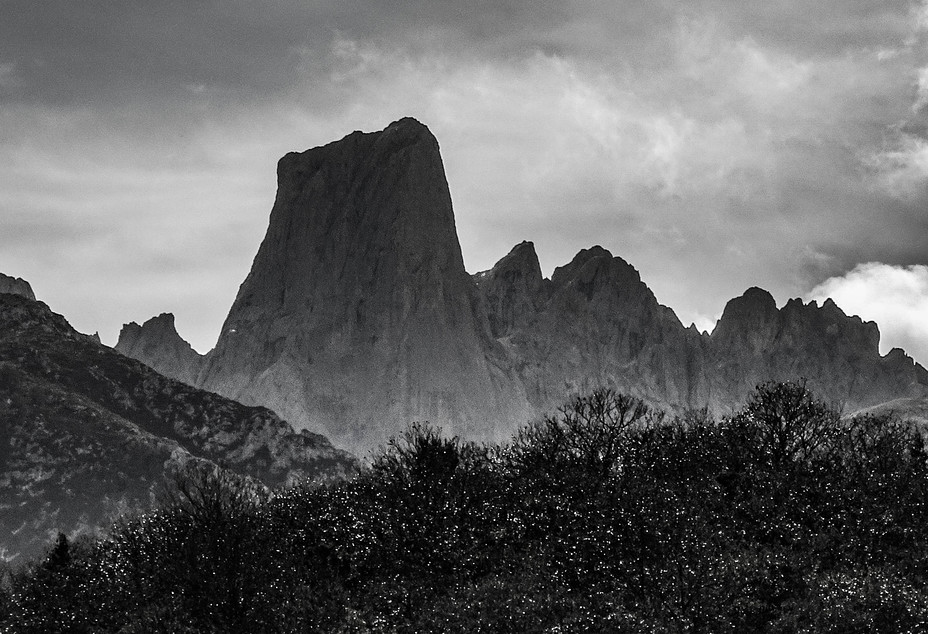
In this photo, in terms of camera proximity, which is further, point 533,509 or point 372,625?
point 533,509

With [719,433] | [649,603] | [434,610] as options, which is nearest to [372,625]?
[434,610]

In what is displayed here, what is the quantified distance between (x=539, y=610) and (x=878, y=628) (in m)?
16.5

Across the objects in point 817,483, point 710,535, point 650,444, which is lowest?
point 710,535

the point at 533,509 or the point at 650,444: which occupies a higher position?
the point at 650,444

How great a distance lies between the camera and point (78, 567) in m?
82.2

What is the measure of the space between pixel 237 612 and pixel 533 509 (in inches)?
885

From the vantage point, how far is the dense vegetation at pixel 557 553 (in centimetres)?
5309

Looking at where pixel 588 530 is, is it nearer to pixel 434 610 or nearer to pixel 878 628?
pixel 434 610

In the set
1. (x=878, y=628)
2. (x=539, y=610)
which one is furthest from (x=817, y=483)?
(x=539, y=610)

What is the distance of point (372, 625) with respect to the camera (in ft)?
186

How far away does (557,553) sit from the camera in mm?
62969

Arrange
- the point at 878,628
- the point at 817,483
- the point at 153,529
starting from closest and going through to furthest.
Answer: the point at 878,628
the point at 817,483
the point at 153,529

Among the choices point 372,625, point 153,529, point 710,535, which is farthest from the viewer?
point 153,529

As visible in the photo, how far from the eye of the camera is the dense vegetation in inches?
2090
